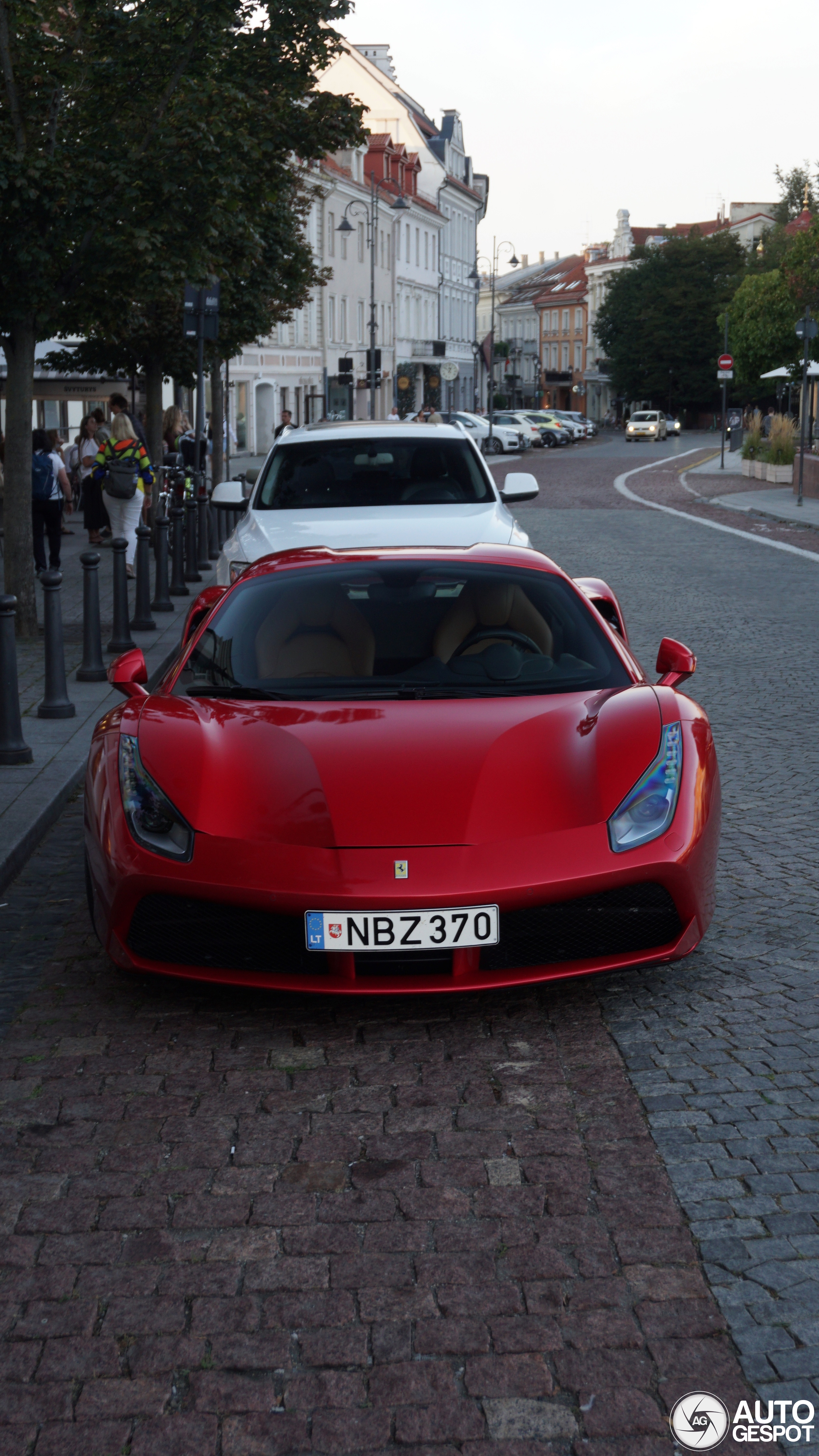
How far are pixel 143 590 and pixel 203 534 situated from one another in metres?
6.65

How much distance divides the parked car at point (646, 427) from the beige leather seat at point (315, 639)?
82.4 metres

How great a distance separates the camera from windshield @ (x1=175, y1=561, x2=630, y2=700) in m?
5.18

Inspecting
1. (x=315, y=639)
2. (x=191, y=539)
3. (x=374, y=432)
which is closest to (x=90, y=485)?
(x=191, y=539)

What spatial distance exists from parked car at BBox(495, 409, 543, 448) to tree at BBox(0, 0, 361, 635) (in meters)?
58.1

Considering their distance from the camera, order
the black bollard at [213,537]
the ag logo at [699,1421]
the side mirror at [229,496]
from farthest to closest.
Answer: the black bollard at [213,537]
the side mirror at [229,496]
the ag logo at [699,1421]

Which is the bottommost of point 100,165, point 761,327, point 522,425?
point 522,425

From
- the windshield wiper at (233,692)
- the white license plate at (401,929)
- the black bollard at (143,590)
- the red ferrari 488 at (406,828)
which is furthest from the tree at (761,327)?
the white license plate at (401,929)

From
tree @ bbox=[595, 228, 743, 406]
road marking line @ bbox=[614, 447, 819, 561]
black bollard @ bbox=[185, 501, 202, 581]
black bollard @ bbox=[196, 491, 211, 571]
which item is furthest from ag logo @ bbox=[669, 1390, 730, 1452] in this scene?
tree @ bbox=[595, 228, 743, 406]

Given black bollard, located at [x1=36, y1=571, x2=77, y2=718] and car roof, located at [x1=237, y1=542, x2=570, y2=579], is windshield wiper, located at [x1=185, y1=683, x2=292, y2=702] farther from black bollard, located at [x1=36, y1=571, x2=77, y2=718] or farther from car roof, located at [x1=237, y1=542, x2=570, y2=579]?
black bollard, located at [x1=36, y1=571, x2=77, y2=718]

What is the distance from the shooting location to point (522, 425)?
7200 cm

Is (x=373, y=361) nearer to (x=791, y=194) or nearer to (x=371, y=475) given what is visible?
(x=371, y=475)

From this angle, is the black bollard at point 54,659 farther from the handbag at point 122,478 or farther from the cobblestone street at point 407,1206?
the handbag at point 122,478

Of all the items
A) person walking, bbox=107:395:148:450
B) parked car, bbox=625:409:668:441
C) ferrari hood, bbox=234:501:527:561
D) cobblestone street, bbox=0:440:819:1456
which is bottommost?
cobblestone street, bbox=0:440:819:1456

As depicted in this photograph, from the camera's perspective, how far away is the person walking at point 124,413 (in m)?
17.0
